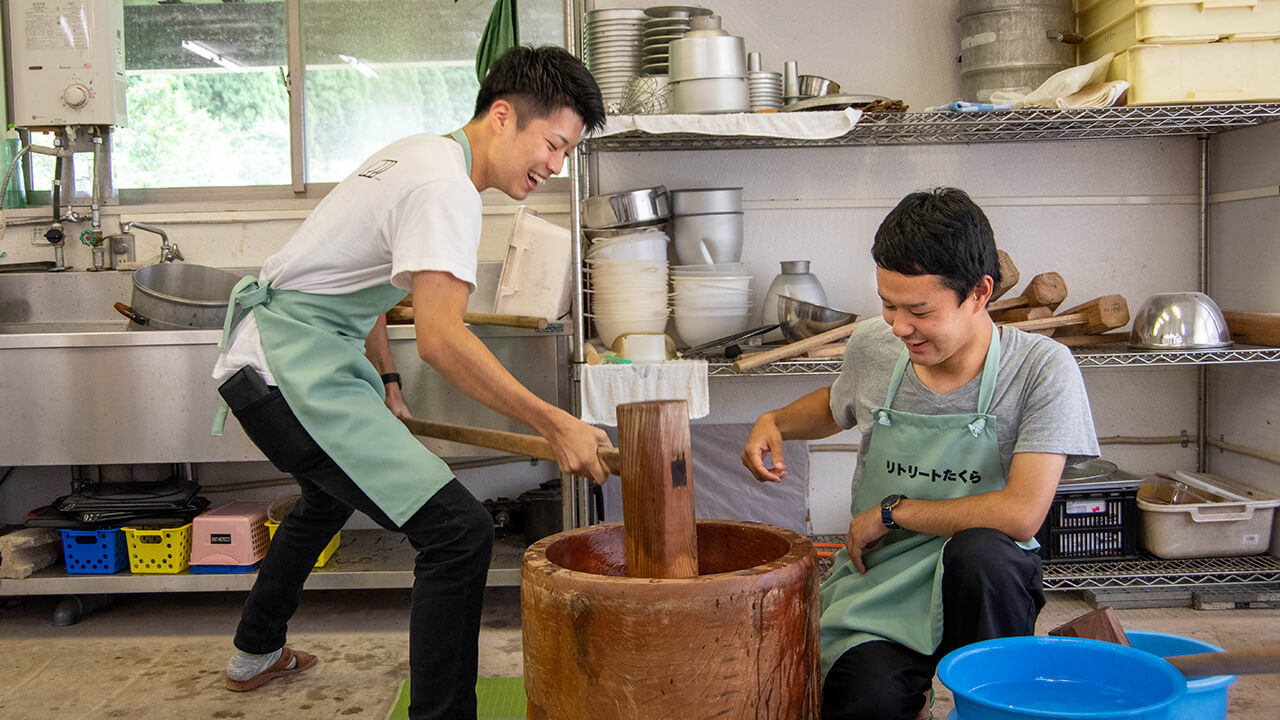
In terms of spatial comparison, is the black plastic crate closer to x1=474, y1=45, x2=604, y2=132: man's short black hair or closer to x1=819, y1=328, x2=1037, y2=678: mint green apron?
x1=819, y1=328, x2=1037, y2=678: mint green apron

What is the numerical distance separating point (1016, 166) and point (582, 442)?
2.34 m

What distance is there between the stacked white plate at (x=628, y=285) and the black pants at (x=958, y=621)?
58.6 inches

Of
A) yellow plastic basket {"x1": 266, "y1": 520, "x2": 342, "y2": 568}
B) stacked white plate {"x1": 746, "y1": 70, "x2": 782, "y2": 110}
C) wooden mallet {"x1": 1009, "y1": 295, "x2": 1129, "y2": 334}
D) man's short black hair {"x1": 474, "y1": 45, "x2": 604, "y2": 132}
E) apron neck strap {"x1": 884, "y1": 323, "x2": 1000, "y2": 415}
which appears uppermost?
stacked white plate {"x1": 746, "y1": 70, "x2": 782, "y2": 110}

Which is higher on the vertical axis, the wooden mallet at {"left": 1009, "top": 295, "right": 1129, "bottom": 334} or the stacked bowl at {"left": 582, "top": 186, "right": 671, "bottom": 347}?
the stacked bowl at {"left": 582, "top": 186, "right": 671, "bottom": 347}

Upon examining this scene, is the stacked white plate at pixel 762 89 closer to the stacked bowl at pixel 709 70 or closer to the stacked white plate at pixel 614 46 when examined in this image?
the stacked bowl at pixel 709 70

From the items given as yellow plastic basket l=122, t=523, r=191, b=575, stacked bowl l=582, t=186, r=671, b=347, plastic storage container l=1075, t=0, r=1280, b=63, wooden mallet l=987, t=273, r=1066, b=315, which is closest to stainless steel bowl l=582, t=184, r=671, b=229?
stacked bowl l=582, t=186, r=671, b=347

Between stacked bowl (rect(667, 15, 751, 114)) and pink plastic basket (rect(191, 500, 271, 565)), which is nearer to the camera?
stacked bowl (rect(667, 15, 751, 114))

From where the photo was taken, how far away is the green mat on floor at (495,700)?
2.27 m

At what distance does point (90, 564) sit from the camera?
118 inches

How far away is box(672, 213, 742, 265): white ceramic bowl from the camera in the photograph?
3152mm

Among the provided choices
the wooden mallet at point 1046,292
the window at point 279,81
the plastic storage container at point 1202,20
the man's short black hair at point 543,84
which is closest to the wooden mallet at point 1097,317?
the wooden mallet at point 1046,292

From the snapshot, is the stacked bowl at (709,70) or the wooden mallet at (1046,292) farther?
the wooden mallet at (1046,292)

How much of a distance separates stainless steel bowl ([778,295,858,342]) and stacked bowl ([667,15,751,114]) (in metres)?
0.59

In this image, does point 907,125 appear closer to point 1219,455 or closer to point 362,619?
point 1219,455
